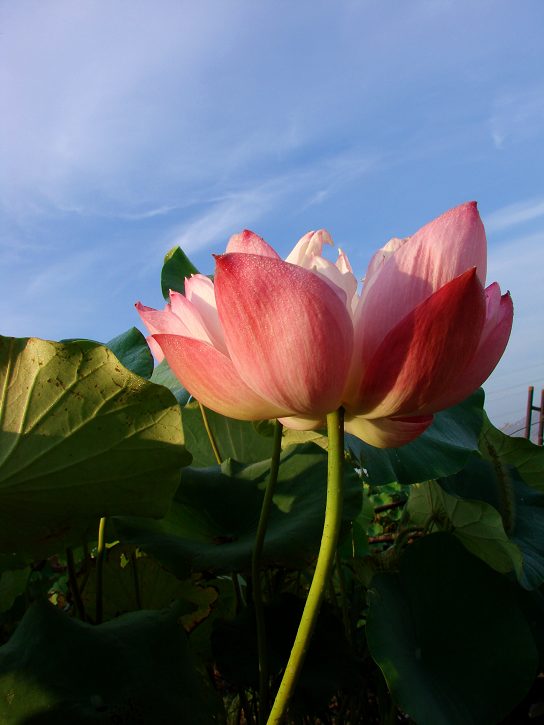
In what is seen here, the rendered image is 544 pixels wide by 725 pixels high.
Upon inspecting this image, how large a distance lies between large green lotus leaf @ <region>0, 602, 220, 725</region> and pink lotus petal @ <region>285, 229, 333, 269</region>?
0.80 ft

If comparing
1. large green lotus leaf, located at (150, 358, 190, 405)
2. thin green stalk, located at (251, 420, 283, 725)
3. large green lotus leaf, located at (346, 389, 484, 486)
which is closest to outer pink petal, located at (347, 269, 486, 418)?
thin green stalk, located at (251, 420, 283, 725)

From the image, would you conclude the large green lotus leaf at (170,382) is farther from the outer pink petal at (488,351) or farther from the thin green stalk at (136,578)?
the outer pink petal at (488,351)

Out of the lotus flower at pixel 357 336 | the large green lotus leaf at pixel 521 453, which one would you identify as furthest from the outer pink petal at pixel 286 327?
the large green lotus leaf at pixel 521 453

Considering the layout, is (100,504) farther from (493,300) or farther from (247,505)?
(493,300)

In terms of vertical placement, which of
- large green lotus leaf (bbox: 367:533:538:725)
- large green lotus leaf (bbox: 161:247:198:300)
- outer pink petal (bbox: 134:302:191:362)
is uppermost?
large green lotus leaf (bbox: 161:247:198:300)

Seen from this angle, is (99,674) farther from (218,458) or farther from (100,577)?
(218,458)

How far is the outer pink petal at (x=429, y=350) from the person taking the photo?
320 millimetres

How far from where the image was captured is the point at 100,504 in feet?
1.38

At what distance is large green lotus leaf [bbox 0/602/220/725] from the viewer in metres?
0.36

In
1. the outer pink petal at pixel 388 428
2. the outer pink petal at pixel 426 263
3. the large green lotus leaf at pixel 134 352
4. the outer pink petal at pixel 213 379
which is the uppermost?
the large green lotus leaf at pixel 134 352

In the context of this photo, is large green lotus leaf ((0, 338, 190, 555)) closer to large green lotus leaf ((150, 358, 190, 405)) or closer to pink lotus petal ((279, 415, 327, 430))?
pink lotus petal ((279, 415, 327, 430))

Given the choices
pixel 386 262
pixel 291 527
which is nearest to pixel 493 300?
pixel 386 262

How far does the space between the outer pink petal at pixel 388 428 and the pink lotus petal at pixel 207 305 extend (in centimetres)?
9

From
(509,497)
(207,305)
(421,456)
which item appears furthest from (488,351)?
(509,497)
